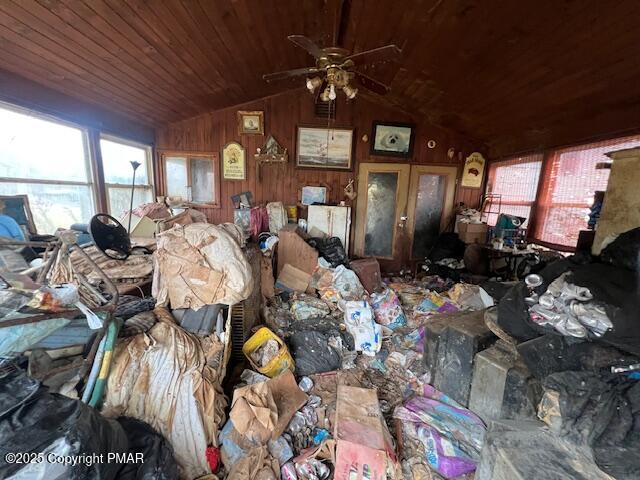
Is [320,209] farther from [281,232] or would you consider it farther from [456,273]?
[456,273]

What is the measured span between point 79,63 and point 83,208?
5.20 ft

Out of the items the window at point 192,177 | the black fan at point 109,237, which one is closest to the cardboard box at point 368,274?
the black fan at point 109,237

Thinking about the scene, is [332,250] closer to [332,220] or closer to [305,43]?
[332,220]

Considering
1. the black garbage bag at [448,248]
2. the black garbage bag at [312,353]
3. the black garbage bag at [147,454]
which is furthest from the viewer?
the black garbage bag at [448,248]

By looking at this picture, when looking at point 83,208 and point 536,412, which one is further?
point 83,208

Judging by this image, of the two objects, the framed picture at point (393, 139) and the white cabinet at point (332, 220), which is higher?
the framed picture at point (393, 139)

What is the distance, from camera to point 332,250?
379 centimetres

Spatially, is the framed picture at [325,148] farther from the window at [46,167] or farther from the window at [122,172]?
the window at [46,167]

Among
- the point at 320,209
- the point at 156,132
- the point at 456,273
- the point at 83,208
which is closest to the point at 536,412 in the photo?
the point at 456,273

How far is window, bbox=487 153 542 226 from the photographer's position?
11.6ft

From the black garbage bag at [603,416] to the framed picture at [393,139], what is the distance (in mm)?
3783

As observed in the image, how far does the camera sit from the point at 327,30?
2695 mm

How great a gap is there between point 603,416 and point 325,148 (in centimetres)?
412

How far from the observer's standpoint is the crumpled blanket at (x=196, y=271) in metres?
1.67
